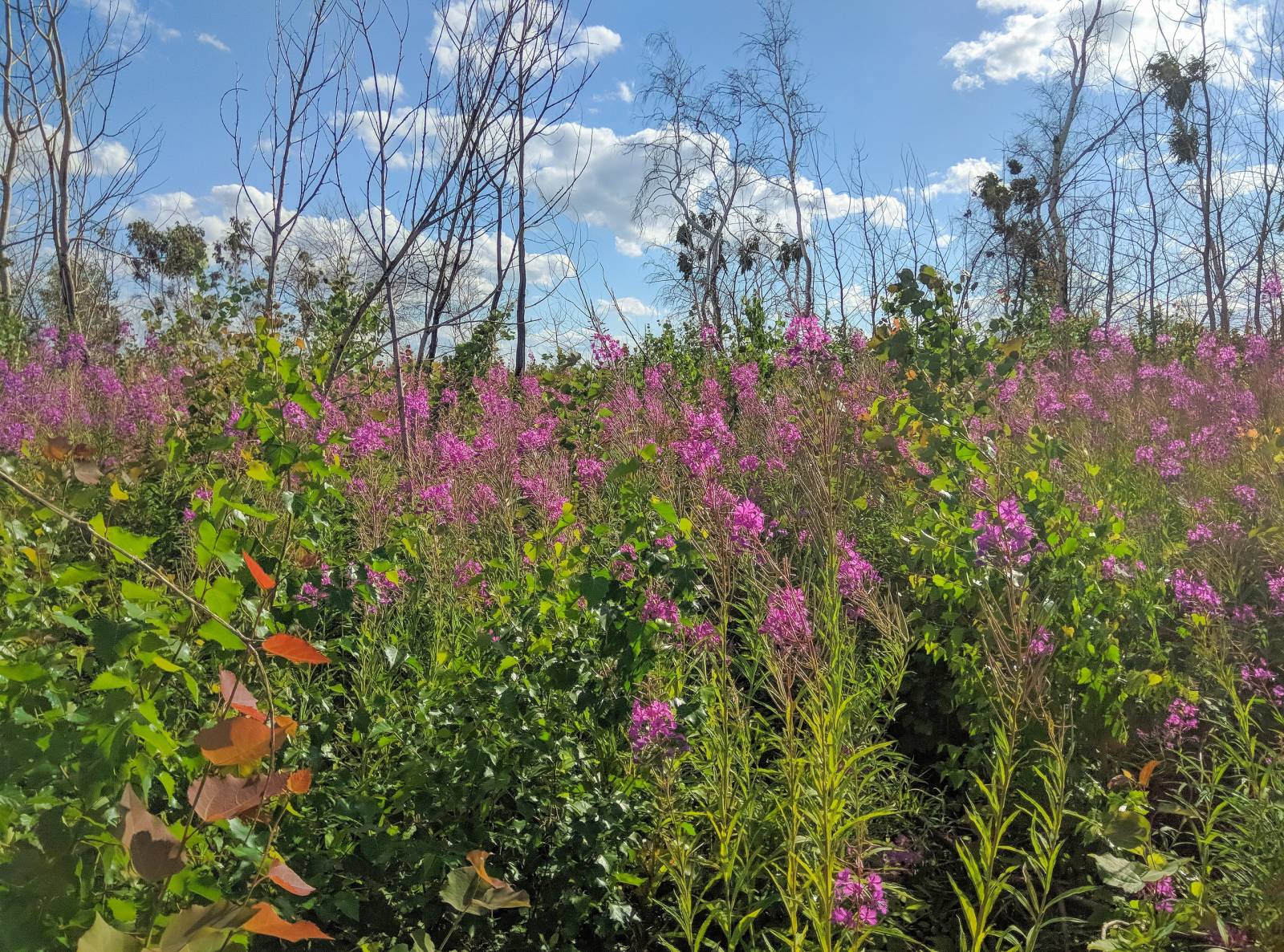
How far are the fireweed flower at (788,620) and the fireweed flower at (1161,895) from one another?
842 mm

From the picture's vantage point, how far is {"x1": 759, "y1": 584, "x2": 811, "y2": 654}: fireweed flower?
1550 millimetres

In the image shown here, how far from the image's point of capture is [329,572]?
6.20ft

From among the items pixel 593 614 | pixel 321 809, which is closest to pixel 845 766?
pixel 593 614

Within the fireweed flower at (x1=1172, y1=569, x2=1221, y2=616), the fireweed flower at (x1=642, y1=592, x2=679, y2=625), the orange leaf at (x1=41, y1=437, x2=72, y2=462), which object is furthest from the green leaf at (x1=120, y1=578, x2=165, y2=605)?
the fireweed flower at (x1=1172, y1=569, x2=1221, y2=616)

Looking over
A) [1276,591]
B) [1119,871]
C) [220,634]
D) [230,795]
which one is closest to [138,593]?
[220,634]

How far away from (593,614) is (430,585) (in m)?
0.89

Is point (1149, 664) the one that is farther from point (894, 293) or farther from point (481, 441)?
point (481, 441)

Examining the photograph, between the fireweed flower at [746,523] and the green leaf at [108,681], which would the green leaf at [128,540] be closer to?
the green leaf at [108,681]

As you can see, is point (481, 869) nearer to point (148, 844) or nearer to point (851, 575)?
point (148, 844)

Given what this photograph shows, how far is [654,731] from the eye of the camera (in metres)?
1.69

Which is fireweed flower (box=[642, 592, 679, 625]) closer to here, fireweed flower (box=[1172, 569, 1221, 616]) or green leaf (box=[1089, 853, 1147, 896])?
green leaf (box=[1089, 853, 1147, 896])

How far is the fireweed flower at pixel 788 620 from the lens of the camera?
61.0 inches

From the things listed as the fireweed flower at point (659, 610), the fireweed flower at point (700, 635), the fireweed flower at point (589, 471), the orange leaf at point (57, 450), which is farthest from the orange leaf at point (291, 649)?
the fireweed flower at point (589, 471)

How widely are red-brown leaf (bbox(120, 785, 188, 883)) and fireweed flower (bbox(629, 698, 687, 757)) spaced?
3.62ft
